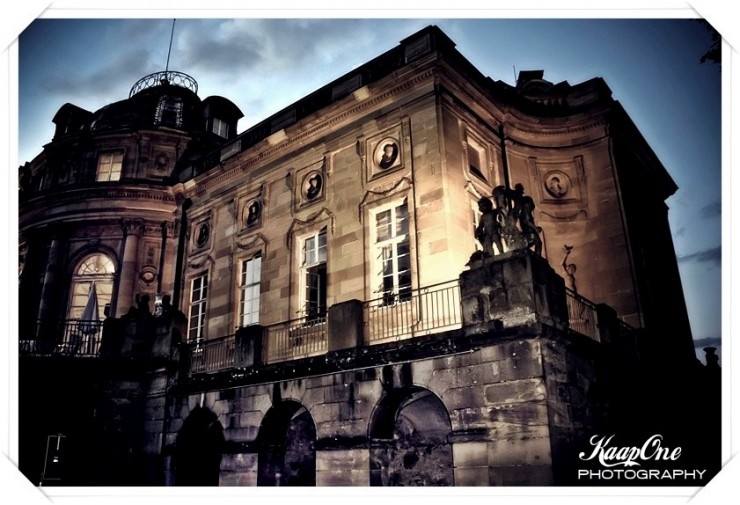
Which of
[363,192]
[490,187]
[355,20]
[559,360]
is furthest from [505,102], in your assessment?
[559,360]

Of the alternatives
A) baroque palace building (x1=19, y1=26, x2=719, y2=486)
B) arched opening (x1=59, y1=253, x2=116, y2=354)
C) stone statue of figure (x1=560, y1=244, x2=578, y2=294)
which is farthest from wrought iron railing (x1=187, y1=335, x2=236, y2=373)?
stone statue of figure (x1=560, y1=244, x2=578, y2=294)

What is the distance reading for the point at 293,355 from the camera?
40.7ft

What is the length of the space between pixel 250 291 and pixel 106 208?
7.64 meters

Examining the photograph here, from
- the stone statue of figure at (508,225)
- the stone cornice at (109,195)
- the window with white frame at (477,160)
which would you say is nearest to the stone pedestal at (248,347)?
the stone statue of figure at (508,225)

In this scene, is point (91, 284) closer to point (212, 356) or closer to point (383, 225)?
point (212, 356)

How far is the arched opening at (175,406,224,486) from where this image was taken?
1237 cm

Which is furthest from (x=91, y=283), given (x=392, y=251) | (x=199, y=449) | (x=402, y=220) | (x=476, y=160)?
(x=476, y=160)

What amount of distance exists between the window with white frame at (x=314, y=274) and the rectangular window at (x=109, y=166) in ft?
32.2

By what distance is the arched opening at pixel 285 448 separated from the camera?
11.4m

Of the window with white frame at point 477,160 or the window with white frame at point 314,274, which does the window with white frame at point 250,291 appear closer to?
the window with white frame at point 314,274

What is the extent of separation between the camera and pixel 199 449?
1284cm

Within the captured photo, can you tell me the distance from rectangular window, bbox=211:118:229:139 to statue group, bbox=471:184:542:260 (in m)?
15.4
